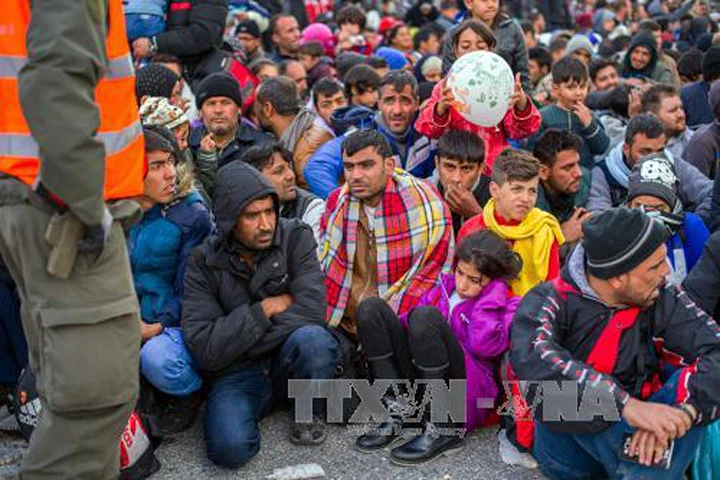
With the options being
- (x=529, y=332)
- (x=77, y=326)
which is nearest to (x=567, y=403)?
(x=529, y=332)

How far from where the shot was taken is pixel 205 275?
4297 mm

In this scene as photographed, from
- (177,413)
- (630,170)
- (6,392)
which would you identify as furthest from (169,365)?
(630,170)

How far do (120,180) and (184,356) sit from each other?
4.48 ft

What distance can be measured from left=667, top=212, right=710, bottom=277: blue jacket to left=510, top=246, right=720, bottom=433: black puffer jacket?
124 centimetres

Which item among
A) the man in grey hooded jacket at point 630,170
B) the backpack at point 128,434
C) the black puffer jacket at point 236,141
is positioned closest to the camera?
the backpack at point 128,434

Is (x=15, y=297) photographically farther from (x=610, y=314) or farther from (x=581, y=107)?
(x=581, y=107)

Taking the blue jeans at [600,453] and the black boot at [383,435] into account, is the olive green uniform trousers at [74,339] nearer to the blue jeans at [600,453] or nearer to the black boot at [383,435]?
the black boot at [383,435]

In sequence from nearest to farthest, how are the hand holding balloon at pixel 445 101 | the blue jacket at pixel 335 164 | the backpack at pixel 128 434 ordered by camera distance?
the backpack at pixel 128 434 < the hand holding balloon at pixel 445 101 < the blue jacket at pixel 335 164

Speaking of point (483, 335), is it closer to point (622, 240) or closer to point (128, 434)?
point (622, 240)

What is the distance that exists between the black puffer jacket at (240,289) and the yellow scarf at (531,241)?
93 cm

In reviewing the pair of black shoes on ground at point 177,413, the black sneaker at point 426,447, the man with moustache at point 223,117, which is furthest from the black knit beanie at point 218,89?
the black sneaker at point 426,447

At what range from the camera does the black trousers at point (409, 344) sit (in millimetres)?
4145

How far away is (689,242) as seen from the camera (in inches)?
190

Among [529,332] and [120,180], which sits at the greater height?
[120,180]
